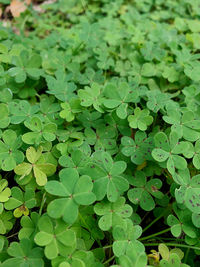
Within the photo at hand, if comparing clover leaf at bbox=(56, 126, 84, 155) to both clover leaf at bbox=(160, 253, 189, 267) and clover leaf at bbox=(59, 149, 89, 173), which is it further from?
clover leaf at bbox=(160, 253, 189, 267)

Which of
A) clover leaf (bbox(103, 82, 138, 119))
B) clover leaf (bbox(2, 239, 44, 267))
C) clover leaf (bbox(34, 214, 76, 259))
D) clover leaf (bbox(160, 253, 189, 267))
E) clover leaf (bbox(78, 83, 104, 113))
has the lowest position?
clover leaf (bbox(160, 253, 189, 267))

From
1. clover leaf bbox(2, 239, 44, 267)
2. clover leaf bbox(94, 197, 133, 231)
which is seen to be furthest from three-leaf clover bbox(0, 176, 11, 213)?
clover leaf bbox(94, 197, 133, 231)

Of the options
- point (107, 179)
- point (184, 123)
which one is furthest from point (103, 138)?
point (184, 123)

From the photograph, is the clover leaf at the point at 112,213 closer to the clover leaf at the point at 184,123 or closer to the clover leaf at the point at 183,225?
the clover leaf at the point at 183,225

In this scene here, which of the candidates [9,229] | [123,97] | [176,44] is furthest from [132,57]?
[9,229]

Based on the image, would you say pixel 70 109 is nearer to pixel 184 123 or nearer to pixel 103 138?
pixel 103 138

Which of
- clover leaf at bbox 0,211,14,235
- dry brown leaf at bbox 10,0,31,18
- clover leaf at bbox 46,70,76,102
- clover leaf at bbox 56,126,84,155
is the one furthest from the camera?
dry brown leaf at bbox 10,0,31,18

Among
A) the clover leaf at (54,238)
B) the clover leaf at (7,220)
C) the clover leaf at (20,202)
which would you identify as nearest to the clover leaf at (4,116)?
the clover leaf at (20,202)
